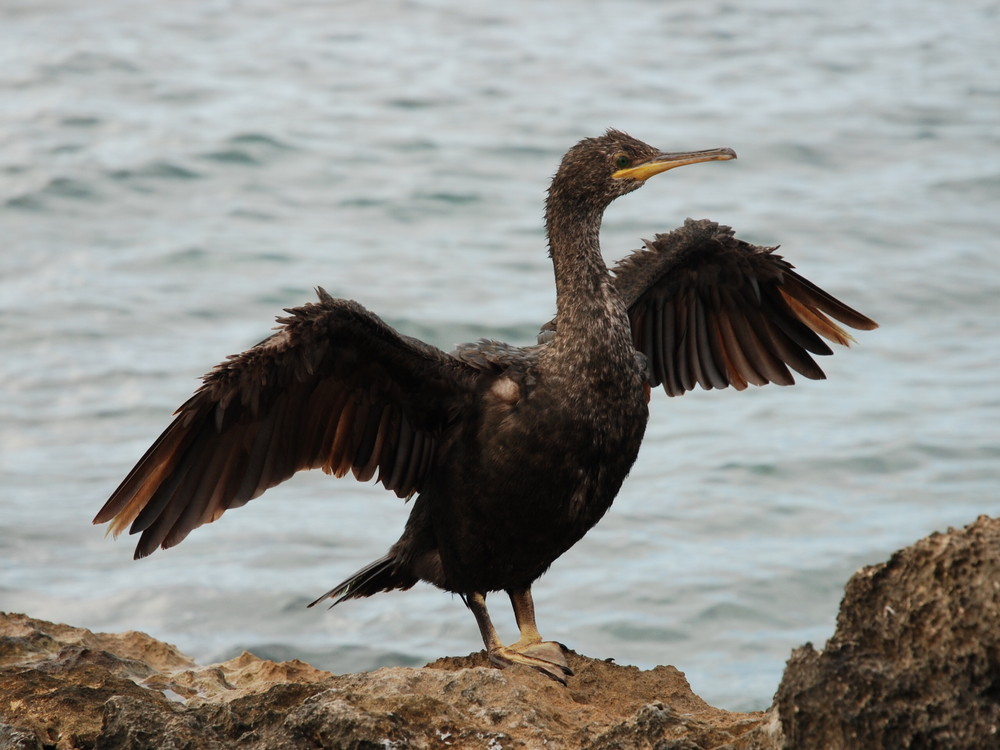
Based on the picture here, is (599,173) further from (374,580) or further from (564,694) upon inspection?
(564,694)

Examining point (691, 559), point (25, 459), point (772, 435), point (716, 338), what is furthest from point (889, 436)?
point (25, 459)

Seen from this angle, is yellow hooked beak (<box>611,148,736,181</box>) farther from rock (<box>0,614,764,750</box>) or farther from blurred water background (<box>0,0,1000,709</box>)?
blurred water background (<box>0,0,1000,709</box>)

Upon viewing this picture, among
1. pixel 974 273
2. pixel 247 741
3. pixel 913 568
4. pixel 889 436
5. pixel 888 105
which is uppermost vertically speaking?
pixel 888 105

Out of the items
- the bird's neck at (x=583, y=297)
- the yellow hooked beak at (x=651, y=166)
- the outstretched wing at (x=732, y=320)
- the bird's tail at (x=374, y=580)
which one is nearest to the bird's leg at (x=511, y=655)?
the bird's tail at (x=374, y=580)

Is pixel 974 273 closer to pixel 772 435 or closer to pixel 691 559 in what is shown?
pixel 772 435

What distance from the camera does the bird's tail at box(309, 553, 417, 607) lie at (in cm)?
541

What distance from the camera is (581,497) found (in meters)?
4.92

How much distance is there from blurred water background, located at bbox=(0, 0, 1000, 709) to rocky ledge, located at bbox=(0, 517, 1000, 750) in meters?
3.08

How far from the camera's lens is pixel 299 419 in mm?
5121

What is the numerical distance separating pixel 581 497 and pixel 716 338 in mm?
1556

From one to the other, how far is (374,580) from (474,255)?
801cm

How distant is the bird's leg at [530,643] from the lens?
4672 millimetres

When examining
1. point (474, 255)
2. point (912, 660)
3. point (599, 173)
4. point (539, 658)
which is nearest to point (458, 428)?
point (539, 658)

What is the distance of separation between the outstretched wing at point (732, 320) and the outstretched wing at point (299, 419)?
121cm
